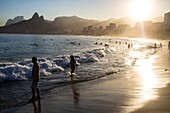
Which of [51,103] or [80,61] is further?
[80,61]

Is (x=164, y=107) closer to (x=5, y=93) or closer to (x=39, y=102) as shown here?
(x=39, y=102)

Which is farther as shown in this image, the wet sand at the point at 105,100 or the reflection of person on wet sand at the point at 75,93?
the reflection of person on wet sand at the point at 75,93

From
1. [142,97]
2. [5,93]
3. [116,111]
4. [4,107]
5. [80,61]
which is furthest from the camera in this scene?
[80,61]

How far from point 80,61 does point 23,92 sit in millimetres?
19872

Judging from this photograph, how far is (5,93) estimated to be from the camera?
1634cm

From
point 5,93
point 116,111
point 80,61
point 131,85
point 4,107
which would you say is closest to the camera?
point 116,111

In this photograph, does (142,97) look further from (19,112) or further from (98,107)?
(19,112)

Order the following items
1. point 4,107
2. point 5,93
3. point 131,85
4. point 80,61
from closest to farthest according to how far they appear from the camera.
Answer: point 4,107
point 5,93
point 131,85
point 80,61

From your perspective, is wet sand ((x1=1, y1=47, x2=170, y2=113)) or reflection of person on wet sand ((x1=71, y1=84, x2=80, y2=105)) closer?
wet sand ((x1=1, y1=47, x2=170, y2=113))

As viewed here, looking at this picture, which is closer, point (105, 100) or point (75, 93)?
point (105, 100)

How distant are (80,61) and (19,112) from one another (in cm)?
2457

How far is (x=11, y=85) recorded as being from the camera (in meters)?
19.4

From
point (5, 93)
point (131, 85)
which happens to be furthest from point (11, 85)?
point (131, 85)

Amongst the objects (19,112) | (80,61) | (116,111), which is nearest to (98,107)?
(116,111)
